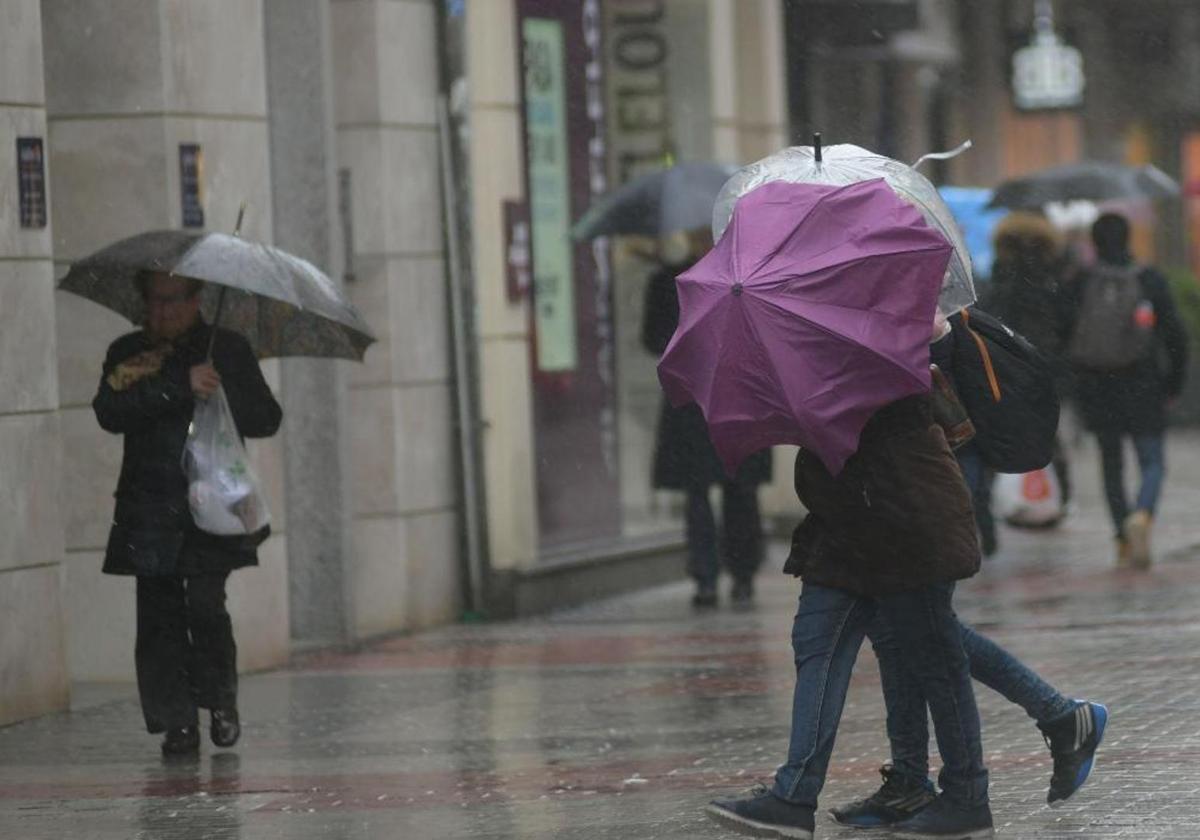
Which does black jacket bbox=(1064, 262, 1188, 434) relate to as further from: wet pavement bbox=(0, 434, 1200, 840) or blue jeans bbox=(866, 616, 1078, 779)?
blue jeans bbox=(866, 616, 1078, 779)

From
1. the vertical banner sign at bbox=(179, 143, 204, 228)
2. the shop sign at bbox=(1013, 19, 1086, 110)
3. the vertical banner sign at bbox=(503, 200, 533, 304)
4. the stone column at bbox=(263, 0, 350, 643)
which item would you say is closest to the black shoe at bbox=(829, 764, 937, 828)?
the vertical banner sign at bbox=(179, 143, 204, 228)

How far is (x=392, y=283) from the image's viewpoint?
13320 millimetres

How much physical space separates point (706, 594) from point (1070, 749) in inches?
258

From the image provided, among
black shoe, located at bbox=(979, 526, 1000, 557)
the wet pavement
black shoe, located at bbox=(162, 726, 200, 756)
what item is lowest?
the wet pavement

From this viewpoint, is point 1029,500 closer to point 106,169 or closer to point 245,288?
point 106,169

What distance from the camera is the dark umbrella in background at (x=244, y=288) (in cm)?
880

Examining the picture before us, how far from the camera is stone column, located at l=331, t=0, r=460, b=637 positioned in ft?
43.5

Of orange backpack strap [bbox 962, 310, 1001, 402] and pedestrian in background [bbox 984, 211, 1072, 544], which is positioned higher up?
pedestrian in background [bbox 984, 211, 1072, 544]

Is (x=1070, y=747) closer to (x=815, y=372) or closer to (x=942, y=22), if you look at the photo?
(x=815, y=372)

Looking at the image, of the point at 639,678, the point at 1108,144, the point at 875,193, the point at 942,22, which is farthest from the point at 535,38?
the point at 1108,144

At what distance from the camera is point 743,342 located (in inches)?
275

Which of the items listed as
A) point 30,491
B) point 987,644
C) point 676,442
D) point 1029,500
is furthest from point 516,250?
point 987,644

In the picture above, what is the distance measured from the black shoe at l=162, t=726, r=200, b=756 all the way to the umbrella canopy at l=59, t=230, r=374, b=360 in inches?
51.3

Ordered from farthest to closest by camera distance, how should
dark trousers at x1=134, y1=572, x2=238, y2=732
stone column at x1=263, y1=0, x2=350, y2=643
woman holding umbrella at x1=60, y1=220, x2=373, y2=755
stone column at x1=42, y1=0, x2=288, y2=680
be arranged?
stone column at x1=263, y1=0, x2=350, y2=643 < stone column at x1=42, y1=0, x2=288, y2=680 < dark trousers at x1=134, y1=572, x2=238, y2=732 < woman holding umbrella at x1=60, y1=220, x2=373, y2=755
